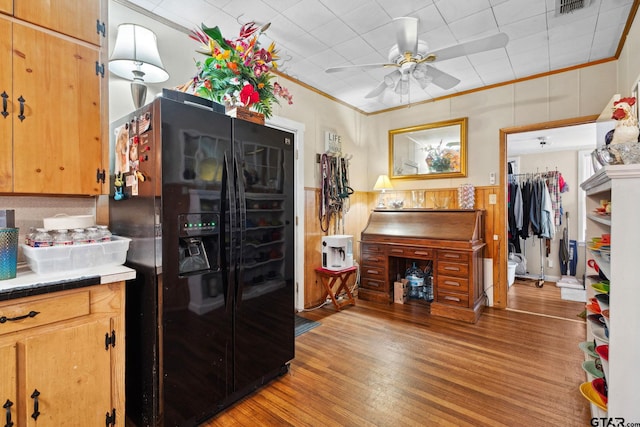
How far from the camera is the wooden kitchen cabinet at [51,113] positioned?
1487mm

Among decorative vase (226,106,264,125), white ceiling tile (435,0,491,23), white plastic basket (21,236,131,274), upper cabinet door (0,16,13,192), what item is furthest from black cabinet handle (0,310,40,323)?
white ceiling tile (435,0,491,23)

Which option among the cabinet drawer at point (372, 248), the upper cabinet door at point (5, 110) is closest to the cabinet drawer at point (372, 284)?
the cabinet drawer at point (372, 248)

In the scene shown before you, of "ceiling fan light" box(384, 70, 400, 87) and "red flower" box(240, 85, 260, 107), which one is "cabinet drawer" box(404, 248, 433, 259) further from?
"red flower" box(240, 85, 260, 107)

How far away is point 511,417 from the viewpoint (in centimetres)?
181

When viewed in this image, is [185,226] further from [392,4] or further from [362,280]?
[362,280]

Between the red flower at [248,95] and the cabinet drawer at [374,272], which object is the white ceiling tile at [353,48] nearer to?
the red flower at [248,95]

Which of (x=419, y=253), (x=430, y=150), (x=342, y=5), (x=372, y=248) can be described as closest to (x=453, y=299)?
(x=419, y=253)

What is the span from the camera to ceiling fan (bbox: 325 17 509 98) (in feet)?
6.77

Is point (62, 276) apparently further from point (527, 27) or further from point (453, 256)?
point (527, 27)

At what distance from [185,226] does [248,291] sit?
60 cm

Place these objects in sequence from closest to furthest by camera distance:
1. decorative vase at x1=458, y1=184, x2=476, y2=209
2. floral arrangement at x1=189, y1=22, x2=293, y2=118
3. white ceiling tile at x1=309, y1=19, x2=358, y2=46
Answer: floral arrangement at x1=189, y1=22, x2=293, y2=118, white ceiling tile at x1=309, y1=19, x2=358, y2=46, decorative vase at x1=458, y1=184, x2=476, y2=209

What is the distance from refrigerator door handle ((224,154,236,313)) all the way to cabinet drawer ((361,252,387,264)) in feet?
8.37

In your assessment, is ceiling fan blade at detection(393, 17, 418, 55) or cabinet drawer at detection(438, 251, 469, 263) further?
cabinet drawer at detection(438, 251, 469, 263)

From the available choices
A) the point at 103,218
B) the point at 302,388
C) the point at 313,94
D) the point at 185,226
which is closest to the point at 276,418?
the point at 302,388
